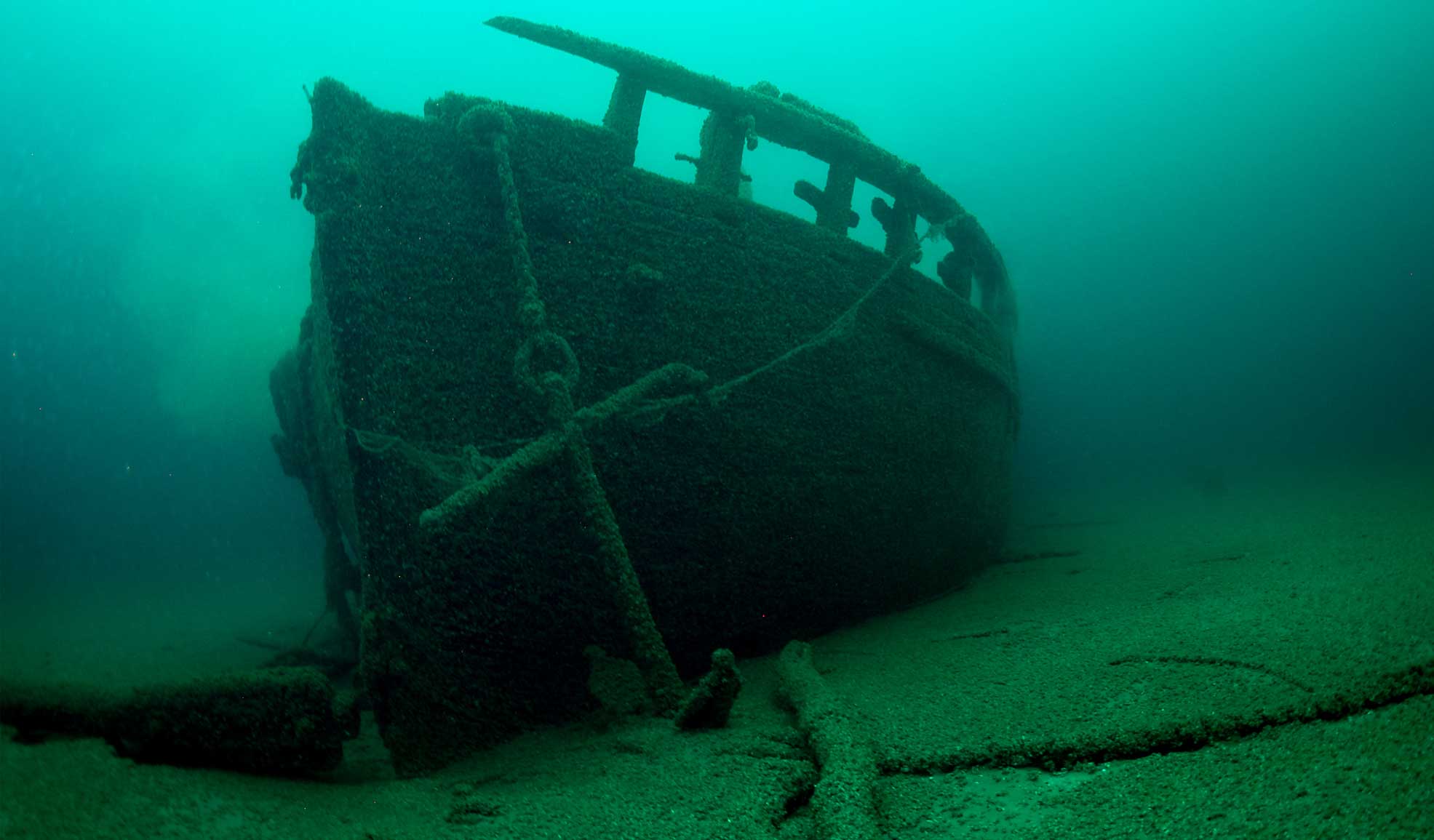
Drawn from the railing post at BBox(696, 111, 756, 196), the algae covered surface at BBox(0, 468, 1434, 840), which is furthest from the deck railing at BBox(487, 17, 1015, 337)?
the algae covered surface at BBox(0, 468, 1434, 840)

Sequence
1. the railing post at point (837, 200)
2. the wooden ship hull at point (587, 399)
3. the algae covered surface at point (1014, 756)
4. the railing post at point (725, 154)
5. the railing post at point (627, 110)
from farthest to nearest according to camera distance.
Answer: the railing post at point (837, 200), the railing post at point (725, 154), the railing post at point (627, 110), the wooden ship hull at point (587, 399), the algae covered surface at point (1014, 756)

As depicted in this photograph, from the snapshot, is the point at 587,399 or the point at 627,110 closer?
the point at 587,399

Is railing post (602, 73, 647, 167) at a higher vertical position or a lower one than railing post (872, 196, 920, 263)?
higher

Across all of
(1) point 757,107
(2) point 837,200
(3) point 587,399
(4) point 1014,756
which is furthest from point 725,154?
(4) point 1014,756

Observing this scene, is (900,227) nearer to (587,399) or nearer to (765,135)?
(765,135)

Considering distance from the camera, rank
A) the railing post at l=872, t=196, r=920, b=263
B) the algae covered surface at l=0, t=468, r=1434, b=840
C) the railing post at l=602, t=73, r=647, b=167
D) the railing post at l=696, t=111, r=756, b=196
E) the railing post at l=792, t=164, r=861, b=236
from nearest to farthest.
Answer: the algae covered surface at l=0, t=468, r=1434, b=840
the railing post at l=602, t=73, r=647, b=167
the railing post at l=696, t=111, r=756, b=196
the railing post at l=792, t=164, r=861, b=236
the railing post at l=872, t=196, r=920, b=263

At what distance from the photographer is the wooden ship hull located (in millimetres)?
2537

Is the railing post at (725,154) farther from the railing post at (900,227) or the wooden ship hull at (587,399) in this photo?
the railing post at (900,227)

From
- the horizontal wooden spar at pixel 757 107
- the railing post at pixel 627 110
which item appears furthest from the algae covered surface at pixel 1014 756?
the horizontal wooden spar at pixel 757 107

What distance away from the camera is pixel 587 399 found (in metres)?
2.89

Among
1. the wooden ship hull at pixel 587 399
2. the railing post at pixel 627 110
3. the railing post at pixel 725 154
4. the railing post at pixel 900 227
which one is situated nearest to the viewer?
the wooden ship hull at pixel 587 399

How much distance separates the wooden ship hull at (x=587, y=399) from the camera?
8.32 feet

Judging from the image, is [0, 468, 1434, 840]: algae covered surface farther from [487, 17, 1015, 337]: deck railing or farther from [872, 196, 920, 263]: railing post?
[487, 17, 1015, 337]: deck railing

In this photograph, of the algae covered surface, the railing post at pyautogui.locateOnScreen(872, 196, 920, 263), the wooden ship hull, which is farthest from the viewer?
the railing post at pyautogui.locateOnScreen(872, 196, 920, 263)
